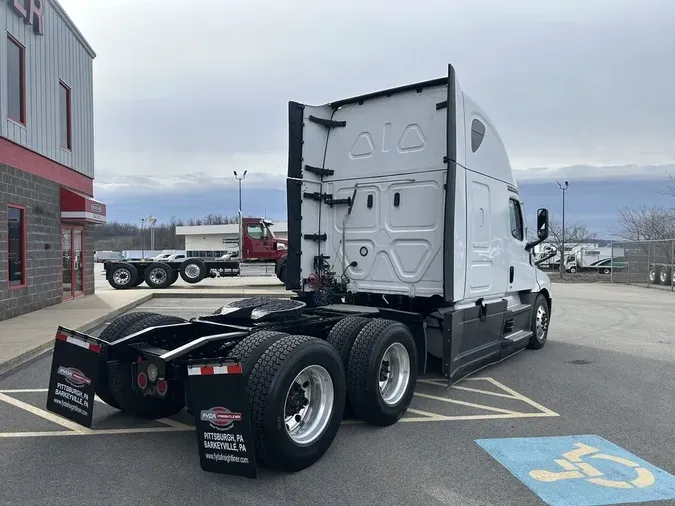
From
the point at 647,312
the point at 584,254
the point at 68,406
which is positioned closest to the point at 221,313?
the point at 68,406

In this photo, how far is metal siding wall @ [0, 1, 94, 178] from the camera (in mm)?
11311

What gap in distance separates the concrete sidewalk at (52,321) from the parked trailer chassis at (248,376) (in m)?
3.25

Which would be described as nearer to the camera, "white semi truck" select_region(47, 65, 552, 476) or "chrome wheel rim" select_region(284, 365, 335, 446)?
"white semi truck" select_region(47, 65, 552, 476)

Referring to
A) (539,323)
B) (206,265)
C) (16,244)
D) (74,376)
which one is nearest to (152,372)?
(74,376)

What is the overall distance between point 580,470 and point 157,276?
64.8 ft

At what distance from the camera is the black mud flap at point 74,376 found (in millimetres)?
4305

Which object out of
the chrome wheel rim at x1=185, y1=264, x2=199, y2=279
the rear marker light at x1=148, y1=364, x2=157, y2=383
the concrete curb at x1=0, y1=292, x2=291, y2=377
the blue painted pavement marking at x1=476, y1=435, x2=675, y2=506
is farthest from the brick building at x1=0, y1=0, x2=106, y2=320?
the blue painted pavement marking at x1=476, y1=435, x2=675, y2=506

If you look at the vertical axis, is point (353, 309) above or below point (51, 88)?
below

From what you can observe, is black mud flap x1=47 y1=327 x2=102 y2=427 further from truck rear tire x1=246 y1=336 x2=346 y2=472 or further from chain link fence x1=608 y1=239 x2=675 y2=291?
chain link fence x1=608 y1=239 x2=675 y2=291

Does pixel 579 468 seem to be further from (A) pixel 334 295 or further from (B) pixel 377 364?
(A) pixel 334 295

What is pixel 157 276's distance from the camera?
845 inches

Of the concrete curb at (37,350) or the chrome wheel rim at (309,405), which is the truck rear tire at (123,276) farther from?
the chrome wheel rim at (309,405)

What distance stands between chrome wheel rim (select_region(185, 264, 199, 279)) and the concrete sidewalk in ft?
14.6

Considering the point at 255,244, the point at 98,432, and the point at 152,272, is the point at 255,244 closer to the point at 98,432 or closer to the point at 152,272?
the point at 152,272
